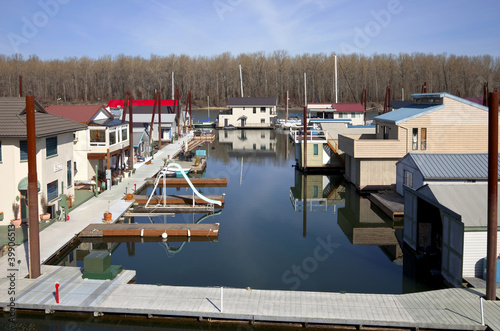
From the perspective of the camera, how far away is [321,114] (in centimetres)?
8200

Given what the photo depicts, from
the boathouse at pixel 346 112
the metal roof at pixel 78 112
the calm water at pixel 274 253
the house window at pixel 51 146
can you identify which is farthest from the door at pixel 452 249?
the boathouse at pixel 346 112

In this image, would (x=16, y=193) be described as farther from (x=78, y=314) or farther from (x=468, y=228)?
(x=468, y=228)

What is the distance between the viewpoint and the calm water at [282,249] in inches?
796

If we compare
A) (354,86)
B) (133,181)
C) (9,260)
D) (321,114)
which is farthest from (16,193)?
(354,86)

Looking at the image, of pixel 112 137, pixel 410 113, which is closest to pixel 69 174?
pixel 112 137

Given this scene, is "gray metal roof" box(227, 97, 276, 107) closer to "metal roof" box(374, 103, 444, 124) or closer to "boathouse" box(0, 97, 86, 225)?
"metal roof" box(374, 103, 444, 124)

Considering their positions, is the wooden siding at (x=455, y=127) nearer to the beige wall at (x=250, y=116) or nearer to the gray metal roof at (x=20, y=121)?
the gray metal roof at (x=20, y=121)

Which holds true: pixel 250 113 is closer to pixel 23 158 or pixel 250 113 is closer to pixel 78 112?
pixel 78 112

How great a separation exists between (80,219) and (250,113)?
237ft

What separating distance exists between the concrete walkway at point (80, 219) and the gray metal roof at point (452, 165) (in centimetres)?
1722

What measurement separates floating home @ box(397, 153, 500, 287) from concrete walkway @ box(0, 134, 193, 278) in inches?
613

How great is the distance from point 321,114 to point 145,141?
115ft

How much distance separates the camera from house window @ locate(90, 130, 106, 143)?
39125 mm

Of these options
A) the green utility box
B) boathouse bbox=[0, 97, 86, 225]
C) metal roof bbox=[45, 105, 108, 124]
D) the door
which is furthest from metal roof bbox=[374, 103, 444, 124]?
the green utility box
